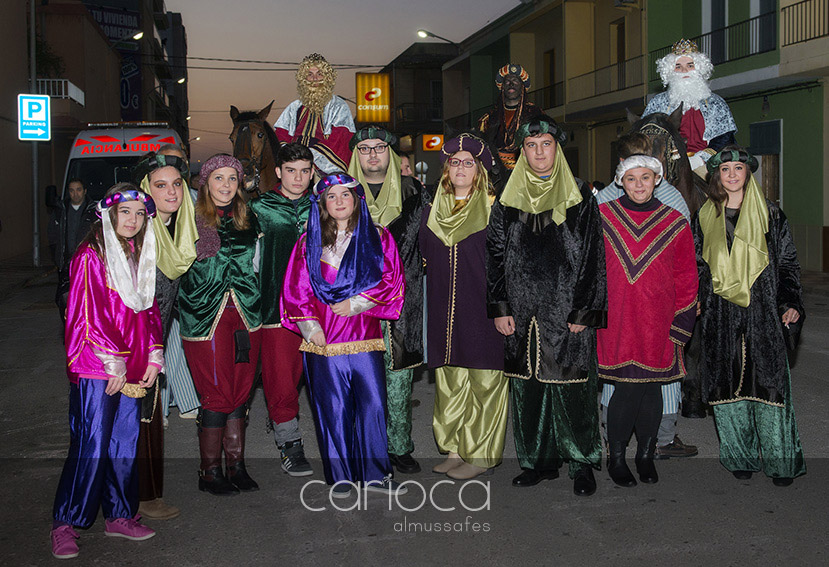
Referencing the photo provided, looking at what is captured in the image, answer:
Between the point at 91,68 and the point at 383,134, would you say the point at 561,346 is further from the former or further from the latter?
the point at 91,68

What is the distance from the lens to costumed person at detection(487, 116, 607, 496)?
4855mm

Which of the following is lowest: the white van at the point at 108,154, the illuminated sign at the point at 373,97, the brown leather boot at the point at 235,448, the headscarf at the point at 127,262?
the brown leather boot at the point at 235,448

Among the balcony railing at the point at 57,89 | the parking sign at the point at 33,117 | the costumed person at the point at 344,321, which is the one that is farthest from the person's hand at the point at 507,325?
the balcony railing at the point at 57,89

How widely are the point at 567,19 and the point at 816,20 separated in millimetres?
10541

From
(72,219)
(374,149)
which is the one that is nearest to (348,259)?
(374,149)

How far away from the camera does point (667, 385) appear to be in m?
5.43

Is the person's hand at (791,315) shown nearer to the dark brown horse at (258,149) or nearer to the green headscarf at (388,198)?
the green headscarf at (388,198)

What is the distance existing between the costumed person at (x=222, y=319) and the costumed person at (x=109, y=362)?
584 mm

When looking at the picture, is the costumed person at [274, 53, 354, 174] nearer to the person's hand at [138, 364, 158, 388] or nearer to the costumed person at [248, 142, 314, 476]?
the costumed person at [248, 142, 314, 476]

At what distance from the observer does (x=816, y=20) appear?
1681 cm

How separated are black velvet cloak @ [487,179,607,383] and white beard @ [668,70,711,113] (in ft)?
9.30

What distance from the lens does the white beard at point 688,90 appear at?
7277 mm

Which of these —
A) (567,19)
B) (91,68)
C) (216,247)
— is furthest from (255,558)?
(91,68)

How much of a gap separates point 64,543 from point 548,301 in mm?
2781
